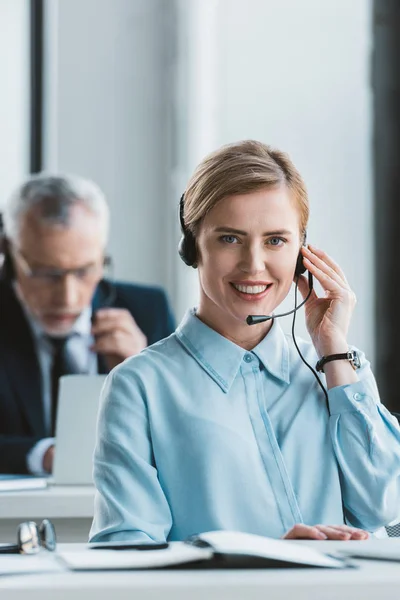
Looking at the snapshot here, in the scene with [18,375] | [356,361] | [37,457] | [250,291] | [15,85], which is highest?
[15,85]

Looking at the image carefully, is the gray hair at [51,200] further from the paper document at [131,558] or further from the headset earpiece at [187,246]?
the paper document at [131,558]

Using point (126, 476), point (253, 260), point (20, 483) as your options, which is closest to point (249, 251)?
point (253, 260)

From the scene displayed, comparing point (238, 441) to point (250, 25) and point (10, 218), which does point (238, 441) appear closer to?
point (10, 218)

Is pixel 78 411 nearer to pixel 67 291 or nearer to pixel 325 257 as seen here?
pixel 325 257

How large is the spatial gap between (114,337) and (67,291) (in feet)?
0.71

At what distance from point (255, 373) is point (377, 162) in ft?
7.09

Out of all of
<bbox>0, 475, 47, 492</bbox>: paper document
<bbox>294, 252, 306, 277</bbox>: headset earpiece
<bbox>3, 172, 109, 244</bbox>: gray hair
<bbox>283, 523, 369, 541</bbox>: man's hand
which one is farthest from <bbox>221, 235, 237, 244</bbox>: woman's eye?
<bbox>3, 172, 109, 244</bbox>: gray hair

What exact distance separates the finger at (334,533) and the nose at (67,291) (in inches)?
78.3

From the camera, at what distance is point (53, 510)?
2.10 meters

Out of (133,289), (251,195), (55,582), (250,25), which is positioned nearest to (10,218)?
(133,289)

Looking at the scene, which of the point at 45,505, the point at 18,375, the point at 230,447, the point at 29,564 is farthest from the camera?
the point at 18,375

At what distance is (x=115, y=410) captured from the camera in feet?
4.66

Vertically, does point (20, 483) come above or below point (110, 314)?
below

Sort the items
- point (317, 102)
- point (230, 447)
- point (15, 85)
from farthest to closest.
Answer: point (15, 85) < point (317, 102) < point (230, 447)
